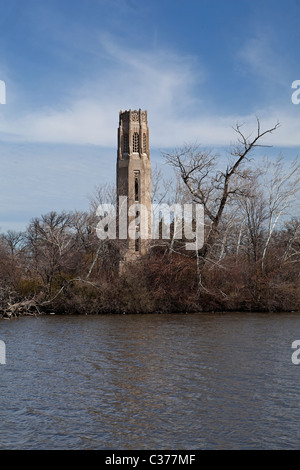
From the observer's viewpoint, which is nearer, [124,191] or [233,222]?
[233,222]

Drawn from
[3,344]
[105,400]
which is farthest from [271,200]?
[105,400]

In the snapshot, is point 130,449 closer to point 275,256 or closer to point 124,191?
point 275,256

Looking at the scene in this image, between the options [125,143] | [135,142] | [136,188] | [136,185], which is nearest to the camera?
[136,188]

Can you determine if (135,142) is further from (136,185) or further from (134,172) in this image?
(136,185)

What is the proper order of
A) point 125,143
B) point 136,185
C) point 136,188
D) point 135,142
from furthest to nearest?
point 125,143, point 135,142, point 136,185, point 136,188

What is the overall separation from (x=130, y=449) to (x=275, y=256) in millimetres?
33082

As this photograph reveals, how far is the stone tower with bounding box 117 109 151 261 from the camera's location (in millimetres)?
50812

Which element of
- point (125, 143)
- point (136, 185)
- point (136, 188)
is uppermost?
point (125, 143)

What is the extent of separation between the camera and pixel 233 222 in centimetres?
4209

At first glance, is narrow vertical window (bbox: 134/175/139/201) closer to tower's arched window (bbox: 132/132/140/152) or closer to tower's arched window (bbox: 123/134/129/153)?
tower's arched window (bbox: 132/132/140/152)

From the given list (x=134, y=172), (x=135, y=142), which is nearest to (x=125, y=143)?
(x=135, y=142)

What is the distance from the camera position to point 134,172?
5566 centimetres

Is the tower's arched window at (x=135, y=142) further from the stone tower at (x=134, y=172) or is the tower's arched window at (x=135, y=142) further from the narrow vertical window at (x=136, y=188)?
the narrow vertical window at (x=136, y=188)

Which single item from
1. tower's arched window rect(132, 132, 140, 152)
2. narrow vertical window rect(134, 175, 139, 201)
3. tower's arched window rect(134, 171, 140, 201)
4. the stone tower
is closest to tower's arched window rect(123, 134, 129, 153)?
the stone tower
